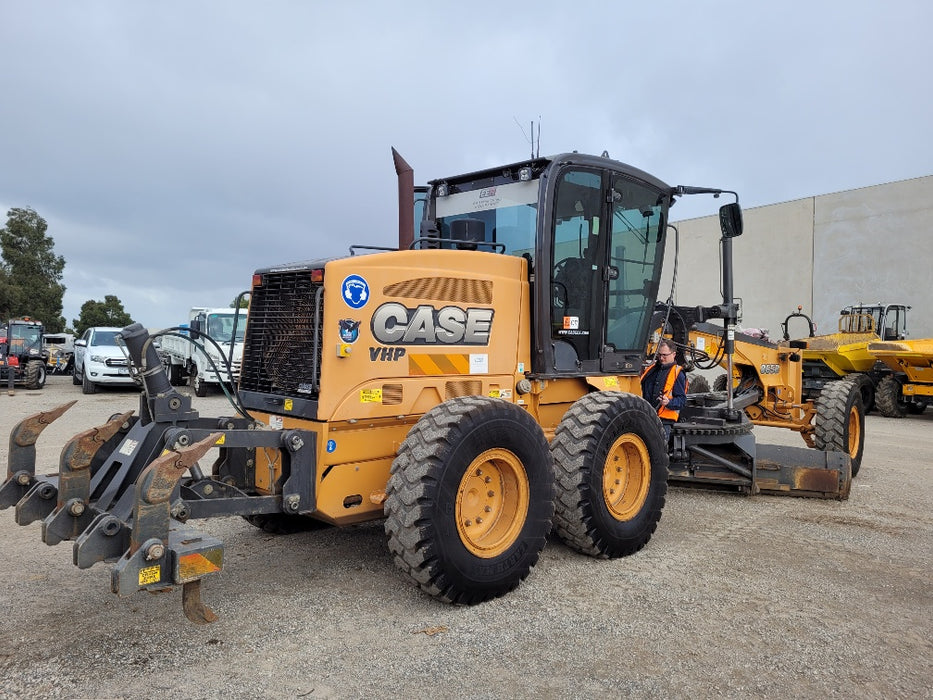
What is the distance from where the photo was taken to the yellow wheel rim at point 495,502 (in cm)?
413

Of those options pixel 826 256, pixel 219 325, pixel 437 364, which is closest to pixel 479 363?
pixel 437 364

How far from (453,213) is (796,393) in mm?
5484

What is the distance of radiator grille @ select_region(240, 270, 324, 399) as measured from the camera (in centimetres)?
409

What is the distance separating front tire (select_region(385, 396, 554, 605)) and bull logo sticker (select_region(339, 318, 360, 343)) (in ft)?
2.04

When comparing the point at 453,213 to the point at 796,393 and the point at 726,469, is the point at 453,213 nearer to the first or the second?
the point at 726,469

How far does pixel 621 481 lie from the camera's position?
5.13m

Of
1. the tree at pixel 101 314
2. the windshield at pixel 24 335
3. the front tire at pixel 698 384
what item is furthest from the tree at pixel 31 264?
the front tire at pixel 698 384

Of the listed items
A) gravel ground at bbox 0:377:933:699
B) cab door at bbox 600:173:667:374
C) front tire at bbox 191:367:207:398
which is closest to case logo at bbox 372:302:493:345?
cab door at bbox 600:173:667:374

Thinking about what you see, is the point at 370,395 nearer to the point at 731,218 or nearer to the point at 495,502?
the point at 495,502

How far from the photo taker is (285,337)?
438 centimetres

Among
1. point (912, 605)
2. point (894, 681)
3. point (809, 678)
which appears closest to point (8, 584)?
point (809, 678)

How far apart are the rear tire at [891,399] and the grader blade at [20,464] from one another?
53.0ft

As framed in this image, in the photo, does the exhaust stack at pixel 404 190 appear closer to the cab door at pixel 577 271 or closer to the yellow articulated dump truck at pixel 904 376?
the cab door at pixel 577 271

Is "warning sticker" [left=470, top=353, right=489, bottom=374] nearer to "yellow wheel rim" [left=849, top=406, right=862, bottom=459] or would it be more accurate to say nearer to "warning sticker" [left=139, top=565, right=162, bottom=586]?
"warning sticker" [left=139, top=565, right=162, bottom=586]
